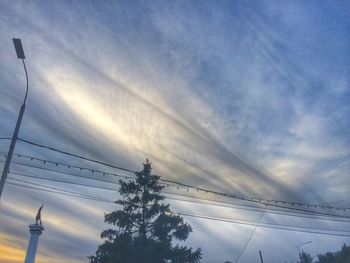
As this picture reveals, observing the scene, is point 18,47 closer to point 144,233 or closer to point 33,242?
point 33,242

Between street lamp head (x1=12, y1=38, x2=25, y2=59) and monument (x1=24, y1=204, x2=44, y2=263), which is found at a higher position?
street lamp head (x1=12, y1=38, x2=25, y2=59)

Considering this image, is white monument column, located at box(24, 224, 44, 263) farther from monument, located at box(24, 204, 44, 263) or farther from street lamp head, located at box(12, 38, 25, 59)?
street lamp head, located at box(12, 38, 25, 59)

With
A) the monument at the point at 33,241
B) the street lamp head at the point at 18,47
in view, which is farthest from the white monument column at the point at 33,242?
the street lamp head at the point at 18,47

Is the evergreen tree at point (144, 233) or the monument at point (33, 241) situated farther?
the evergreen tree at point (144, 233)

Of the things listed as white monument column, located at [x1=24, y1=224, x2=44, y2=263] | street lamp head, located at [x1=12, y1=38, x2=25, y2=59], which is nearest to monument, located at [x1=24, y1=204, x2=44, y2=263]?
white monument column, located at [x1=24, y1=224, x2=44, y2=263]

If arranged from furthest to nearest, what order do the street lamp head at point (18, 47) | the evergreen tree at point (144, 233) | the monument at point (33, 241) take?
the evergreen tree at point (144, 233)
the monument at point (33, 241)
the street lamp head at point (18, 47)

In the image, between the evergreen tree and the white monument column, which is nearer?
the white monument column

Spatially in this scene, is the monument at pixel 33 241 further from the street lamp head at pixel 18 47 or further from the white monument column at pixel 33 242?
the street lamp head at pixel 18 47

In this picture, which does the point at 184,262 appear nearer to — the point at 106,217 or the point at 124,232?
the point at 124,232

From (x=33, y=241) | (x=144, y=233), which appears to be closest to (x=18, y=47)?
(x=33, y=241)

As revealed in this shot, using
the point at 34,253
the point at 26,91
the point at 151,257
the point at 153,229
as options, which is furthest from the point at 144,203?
the point at 26,91

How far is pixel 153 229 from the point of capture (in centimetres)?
3178

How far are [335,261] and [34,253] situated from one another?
73786 mm

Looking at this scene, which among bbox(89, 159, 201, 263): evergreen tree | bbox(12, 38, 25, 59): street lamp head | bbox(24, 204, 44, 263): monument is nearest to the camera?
bbox(12, 38, 25, 59): street lamp head
